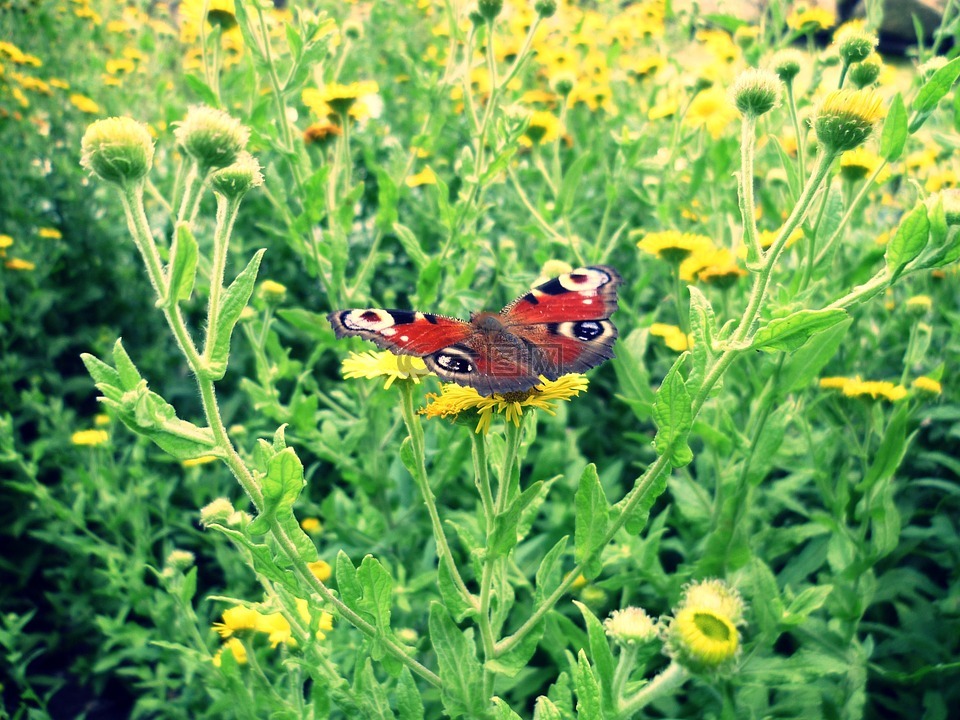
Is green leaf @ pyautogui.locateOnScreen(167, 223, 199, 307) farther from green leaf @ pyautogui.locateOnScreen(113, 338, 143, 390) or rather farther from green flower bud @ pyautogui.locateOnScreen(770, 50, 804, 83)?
green flower bud @ pyautogui.locateOnScreen(770, 50, 804, 83)

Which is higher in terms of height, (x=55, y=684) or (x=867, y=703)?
(x=867, y=703)

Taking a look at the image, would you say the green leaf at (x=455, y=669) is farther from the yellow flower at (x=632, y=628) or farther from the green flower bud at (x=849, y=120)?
the green flower bud at (x=849, y=120)

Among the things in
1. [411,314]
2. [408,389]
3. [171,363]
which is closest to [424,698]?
[408,389]

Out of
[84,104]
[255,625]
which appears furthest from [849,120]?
[84,104]

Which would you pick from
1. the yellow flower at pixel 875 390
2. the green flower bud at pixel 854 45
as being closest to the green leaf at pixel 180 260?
the green flower bud at pixel 854 45

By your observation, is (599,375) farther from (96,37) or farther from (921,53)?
(96,37)
